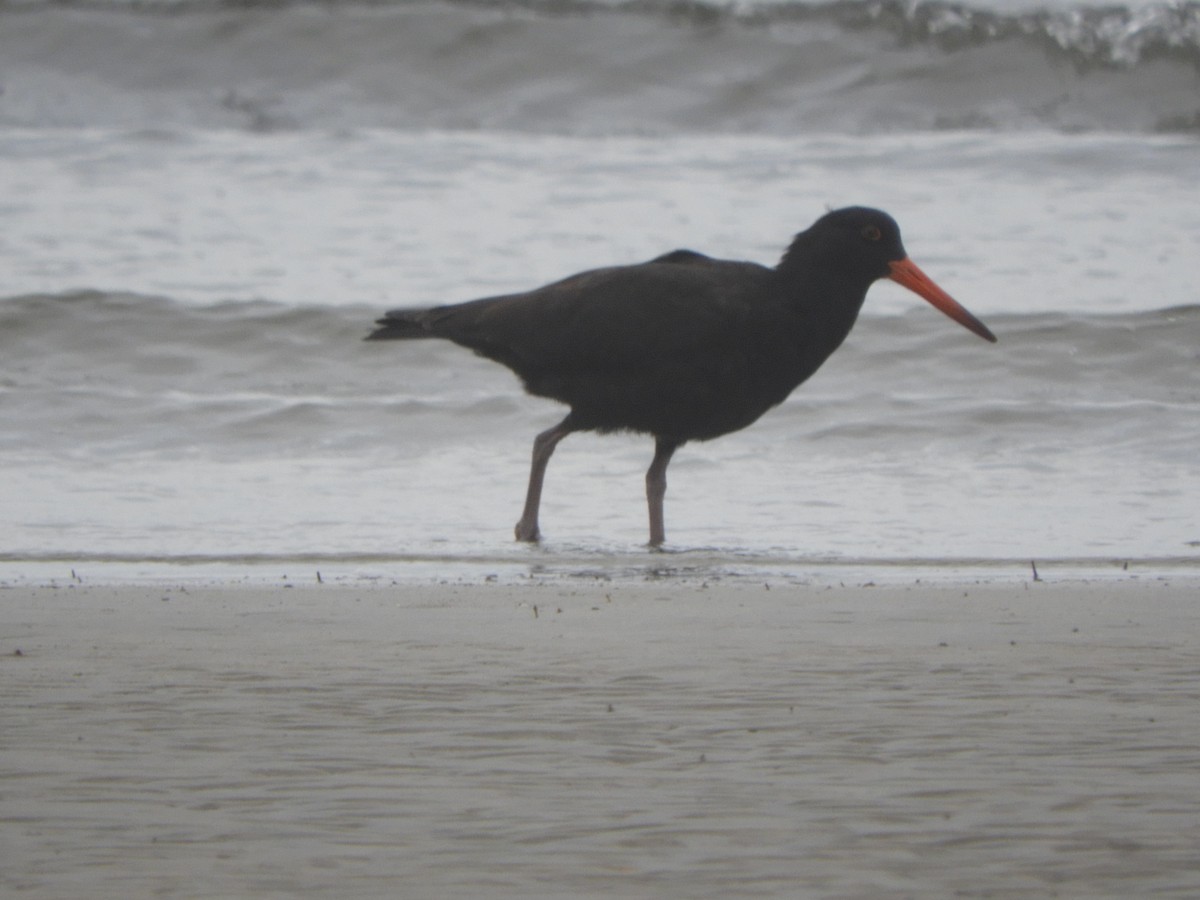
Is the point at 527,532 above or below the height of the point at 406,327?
below


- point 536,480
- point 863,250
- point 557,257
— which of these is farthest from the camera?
point 557,257

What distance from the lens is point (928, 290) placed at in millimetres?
6027

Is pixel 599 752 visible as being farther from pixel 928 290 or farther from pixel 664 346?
pixel 928 290

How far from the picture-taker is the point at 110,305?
978cm

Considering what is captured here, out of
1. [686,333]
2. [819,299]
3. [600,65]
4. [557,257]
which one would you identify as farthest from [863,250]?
[600,65]

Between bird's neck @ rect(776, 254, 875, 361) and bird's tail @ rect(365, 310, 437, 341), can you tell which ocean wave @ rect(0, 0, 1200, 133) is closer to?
bird's tail @ rect(365, 310, 437, 341)

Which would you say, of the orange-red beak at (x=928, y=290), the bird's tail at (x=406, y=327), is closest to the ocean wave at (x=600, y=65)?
the orange-red beak at (x=928, y=290)

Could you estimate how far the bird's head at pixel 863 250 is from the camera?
5.79 metres

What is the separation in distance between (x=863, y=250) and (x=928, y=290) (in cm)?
30

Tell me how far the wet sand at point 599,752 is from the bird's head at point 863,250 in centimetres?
228

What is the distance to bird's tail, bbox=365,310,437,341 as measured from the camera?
611cm

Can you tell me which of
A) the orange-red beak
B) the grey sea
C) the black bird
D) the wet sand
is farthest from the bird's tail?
the wet sand

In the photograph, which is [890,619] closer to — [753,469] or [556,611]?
[556,611]

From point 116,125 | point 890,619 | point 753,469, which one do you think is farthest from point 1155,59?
point 890,619
